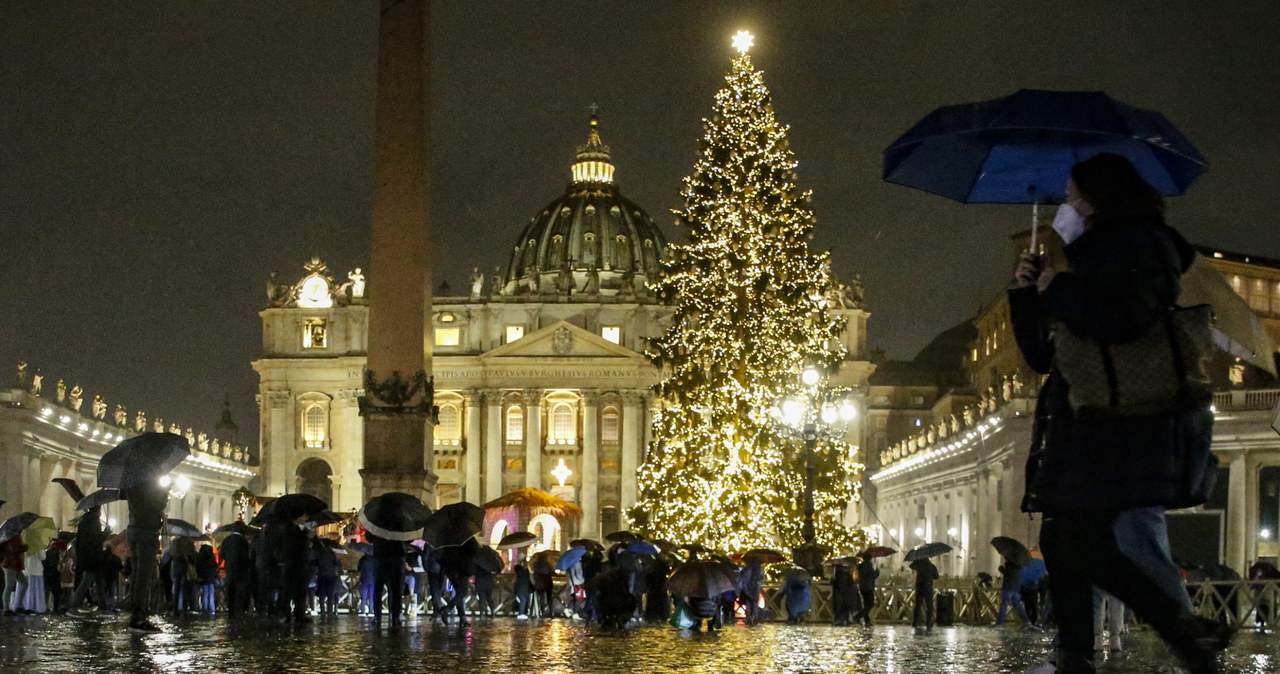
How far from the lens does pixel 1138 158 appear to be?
7555mm

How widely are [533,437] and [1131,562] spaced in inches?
3697

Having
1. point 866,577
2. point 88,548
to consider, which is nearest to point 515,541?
point 866,577

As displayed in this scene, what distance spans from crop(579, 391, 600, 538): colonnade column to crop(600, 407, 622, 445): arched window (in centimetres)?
102

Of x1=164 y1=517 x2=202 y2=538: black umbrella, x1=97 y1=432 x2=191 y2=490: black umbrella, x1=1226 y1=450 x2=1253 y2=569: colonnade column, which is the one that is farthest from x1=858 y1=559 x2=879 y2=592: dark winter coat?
x1=1226 y1=450 x2=1253 y2=569: colonnade column

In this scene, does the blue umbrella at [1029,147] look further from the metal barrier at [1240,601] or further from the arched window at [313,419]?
the arched window at [313,419]

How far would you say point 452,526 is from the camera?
19.7m

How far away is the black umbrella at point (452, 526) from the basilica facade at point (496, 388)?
78.0 metres

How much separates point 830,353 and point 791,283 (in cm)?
179

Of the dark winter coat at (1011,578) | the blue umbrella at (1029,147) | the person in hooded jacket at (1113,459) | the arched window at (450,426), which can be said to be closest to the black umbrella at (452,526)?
the dark winter coat at (1011,578)

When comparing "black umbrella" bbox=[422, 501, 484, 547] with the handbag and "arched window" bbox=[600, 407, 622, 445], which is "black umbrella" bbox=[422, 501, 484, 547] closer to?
the handbag

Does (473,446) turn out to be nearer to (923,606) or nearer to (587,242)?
(587,242)

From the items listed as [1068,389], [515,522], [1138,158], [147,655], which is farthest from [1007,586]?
[515,522]

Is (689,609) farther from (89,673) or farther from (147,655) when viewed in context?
(89,673)

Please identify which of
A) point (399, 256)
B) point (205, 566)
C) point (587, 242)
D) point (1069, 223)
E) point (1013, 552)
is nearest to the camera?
point (1069, 223)
